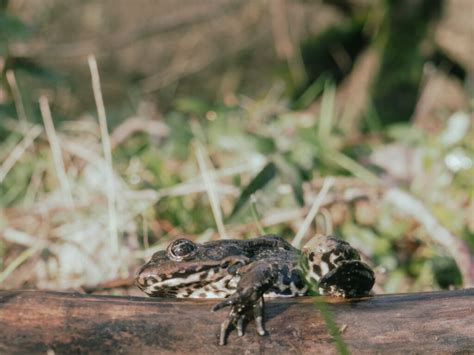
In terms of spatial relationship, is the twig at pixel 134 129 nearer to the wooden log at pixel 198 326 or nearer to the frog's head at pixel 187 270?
the frog's head at pixel 187 270

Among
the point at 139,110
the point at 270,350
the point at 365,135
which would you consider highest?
the point at 139,110

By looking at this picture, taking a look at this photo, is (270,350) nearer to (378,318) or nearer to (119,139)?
(378,318)

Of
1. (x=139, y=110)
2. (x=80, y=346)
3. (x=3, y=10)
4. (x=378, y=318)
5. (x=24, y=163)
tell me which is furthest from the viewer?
(x=139, y=110)

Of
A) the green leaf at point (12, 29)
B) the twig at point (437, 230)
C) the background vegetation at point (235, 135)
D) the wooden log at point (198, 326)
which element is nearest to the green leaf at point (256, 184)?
the background vegetation at point (235, 135)

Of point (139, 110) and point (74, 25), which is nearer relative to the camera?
point (139, 110)

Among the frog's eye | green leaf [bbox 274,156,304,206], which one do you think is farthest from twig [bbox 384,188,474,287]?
the frog's eye

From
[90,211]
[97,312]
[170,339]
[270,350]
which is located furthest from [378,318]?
[90,211]

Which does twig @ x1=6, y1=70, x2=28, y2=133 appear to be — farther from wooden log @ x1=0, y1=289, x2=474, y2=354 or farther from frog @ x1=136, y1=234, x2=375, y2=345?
wooden log @ x1=0, y1=289, x2=474, y2=354
